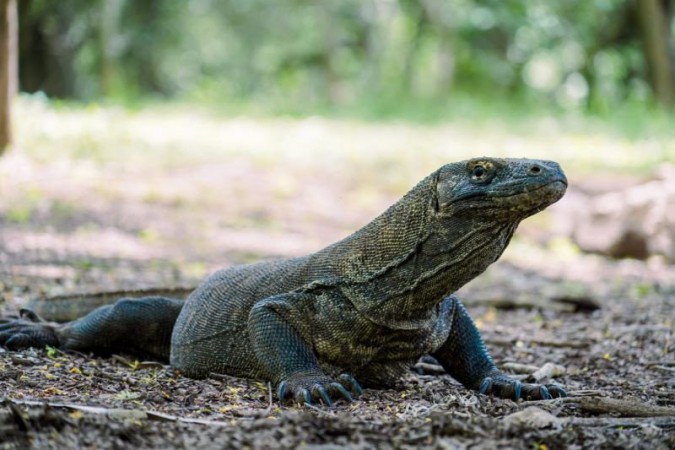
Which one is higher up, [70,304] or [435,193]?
[435,193]

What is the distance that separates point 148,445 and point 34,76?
2063 cm

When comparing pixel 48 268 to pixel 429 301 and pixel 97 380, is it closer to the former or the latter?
pixel 97 380

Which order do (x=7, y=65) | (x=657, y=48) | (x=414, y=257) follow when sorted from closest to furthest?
(x=414, y=257)
(x=7, y=65)
(x=657, y=48)

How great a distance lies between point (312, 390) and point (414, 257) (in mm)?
674

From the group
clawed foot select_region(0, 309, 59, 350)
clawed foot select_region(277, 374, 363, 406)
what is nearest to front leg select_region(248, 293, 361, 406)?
clawed foot select_region(277, 374, 363, 406)

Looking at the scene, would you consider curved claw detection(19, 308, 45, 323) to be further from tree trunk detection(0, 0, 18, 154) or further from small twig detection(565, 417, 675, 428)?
tree trunk detection(0, 0, 18, 154)

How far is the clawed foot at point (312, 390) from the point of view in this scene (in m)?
3.62

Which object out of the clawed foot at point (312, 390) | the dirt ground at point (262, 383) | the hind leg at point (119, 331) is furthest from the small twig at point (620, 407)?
the hind leg at point (119, 331)

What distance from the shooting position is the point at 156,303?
489 cm

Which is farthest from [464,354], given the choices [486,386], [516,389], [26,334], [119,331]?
[26,334]

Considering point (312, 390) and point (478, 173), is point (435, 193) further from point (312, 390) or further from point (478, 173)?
point (312, 390)

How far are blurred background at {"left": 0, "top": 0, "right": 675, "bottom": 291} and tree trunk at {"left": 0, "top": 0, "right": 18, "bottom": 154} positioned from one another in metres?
0.03

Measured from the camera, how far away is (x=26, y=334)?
483 cm

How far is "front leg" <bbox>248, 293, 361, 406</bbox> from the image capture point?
3719 mm
